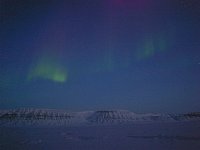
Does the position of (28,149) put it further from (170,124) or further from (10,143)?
(170,124)

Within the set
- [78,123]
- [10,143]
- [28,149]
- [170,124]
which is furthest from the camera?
[78,123]

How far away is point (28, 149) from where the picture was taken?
13.5 feet

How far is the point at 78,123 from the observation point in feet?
28.2

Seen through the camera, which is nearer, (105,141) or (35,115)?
(105,141)

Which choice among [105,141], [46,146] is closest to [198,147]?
[105,141]

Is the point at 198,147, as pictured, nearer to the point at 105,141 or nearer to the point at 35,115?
the point at 105,141

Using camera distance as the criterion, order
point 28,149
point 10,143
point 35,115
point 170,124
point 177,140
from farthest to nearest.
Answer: point 170,124 → point 35,115 → point 177,140 → point 10,143 → point 28,149

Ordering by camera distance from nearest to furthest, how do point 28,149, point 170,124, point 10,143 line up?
point 28,149 < point 10,143 < point 170,124

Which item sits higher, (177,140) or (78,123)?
(78,123)

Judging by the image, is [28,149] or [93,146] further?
[93,146]

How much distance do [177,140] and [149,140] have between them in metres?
0.50

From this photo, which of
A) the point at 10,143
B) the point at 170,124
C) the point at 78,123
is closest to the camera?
the point at 10,143

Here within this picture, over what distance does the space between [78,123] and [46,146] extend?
4.40 meters

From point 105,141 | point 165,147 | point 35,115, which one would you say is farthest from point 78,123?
point 165,147
